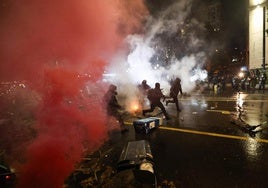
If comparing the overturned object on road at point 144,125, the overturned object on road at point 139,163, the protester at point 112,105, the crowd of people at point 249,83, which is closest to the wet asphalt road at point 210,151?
the overturned object on road at point 144,125

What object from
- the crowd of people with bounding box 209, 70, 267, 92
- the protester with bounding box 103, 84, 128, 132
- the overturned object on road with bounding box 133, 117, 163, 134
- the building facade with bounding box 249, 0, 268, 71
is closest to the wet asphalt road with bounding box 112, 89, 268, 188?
the overturned object on road with bounding box 133, 117, 163, 134

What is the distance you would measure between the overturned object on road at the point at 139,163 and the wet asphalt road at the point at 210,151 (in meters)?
0.48

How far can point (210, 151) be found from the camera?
583cm

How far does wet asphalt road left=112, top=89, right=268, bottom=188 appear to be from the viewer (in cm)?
446

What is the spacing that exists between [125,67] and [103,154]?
56.0 feet

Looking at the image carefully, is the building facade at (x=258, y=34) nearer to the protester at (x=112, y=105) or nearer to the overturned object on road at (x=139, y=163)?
the protester at (x=112, y=105)

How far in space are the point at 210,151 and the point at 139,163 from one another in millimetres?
2330

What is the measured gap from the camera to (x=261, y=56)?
2242 cm

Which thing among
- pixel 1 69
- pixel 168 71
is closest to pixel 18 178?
pixel 1 69

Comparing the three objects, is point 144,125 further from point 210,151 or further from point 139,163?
point 139,163

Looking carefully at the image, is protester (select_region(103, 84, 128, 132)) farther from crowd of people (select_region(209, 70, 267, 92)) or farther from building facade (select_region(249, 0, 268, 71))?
building facade (select_region(249, 0, 268, 71))

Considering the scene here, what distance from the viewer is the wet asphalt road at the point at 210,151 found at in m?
4.46

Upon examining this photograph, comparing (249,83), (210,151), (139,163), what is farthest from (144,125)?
(249,83)

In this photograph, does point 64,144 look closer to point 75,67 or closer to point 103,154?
point 103,154
